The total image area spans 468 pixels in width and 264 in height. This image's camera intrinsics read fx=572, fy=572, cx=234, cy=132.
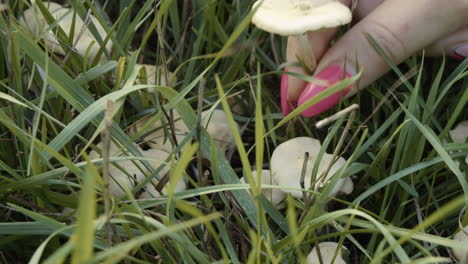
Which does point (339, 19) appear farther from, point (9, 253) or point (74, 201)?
point (9, 253)

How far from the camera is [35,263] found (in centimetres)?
77

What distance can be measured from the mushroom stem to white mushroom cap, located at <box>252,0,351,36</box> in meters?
0.13

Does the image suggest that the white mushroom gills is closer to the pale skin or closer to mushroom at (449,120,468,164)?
the pale skin

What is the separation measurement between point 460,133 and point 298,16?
59cm

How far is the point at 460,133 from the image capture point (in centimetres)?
145

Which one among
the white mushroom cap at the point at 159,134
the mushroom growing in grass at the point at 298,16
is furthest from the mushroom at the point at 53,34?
the mushroom growing in grass at the point at 298,16

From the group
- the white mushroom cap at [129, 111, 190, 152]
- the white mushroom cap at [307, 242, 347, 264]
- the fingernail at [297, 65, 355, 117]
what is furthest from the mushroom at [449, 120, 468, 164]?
the white mushroom cap at [129, 111, 190, 152]

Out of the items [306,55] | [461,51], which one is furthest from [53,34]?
[461,51]

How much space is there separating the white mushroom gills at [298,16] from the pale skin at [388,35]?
0.64 feet

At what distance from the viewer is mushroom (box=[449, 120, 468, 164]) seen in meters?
1.43

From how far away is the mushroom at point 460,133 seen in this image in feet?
4.70

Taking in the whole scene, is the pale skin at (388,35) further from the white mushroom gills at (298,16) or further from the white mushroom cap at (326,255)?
the white mushroom cap at (326,255)

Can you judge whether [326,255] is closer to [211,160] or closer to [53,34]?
[211,160]

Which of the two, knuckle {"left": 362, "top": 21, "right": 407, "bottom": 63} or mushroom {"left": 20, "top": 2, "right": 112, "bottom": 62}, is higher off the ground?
mushroom {"left": 20, "top": 2, "right": 112, "bottom": 62}
